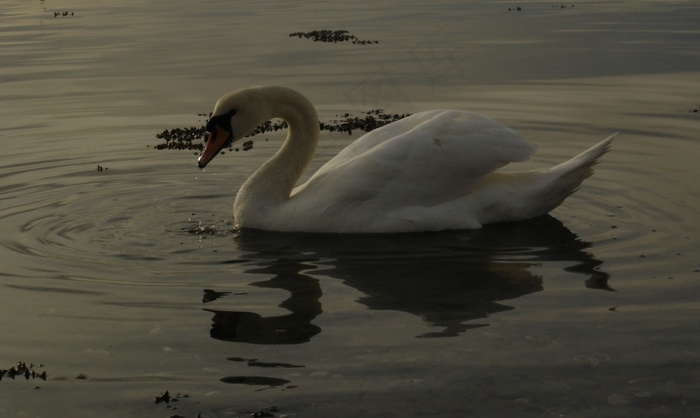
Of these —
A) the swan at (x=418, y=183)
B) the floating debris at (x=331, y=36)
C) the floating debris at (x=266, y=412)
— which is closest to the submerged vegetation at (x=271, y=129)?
the swan at (x=418, y=183)

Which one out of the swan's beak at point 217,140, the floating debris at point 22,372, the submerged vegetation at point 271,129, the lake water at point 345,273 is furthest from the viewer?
the submerged vegetation at point 271,129

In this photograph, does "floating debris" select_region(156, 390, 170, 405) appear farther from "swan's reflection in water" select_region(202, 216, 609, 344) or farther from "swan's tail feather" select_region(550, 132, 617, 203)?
"swan's tail feather" select_region(550, 132, 617, 203)

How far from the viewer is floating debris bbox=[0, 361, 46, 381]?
6512 millimetres

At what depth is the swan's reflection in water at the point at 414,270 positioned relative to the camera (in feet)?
24.6

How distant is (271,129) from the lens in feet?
49.9

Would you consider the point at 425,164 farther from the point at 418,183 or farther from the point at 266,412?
the point at 266,412

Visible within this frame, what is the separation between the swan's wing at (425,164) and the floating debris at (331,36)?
41.2 ft

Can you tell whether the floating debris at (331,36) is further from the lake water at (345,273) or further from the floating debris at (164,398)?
the floating debris at (164,398)

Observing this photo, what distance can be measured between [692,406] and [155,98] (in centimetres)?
1286

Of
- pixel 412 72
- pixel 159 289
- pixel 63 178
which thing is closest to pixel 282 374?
pixel 159 289

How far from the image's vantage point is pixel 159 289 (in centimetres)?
830

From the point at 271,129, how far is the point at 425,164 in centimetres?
565

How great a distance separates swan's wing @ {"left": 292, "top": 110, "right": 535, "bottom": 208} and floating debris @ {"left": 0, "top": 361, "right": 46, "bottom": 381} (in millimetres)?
3754

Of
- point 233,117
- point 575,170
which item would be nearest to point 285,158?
point 233,117
